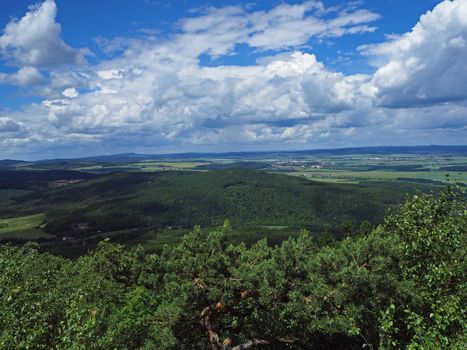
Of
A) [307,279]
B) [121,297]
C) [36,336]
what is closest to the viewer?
[36,336]

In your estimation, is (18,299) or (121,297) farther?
(121,297)

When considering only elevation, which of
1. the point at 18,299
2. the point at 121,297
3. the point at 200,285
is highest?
the point at 18,299

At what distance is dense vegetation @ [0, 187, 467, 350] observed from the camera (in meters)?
21.7

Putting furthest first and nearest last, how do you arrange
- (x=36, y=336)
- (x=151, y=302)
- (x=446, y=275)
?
(x=151, y=302) → (x=446, y=275) → (x=36, y=336)

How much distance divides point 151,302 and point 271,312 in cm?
1050

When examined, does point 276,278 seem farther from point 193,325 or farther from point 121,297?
point 121,297

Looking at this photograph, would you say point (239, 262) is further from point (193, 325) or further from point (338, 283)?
point (338, 283)

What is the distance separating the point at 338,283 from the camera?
2436cm

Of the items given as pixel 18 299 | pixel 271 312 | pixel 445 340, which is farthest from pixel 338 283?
pixel 18 299

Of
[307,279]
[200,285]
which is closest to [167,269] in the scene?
[200,285]

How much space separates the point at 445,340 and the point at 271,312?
13574 millimetres

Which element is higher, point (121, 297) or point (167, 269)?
point (167, 269)

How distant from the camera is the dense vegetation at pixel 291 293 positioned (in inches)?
856

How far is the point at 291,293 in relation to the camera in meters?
24.2
